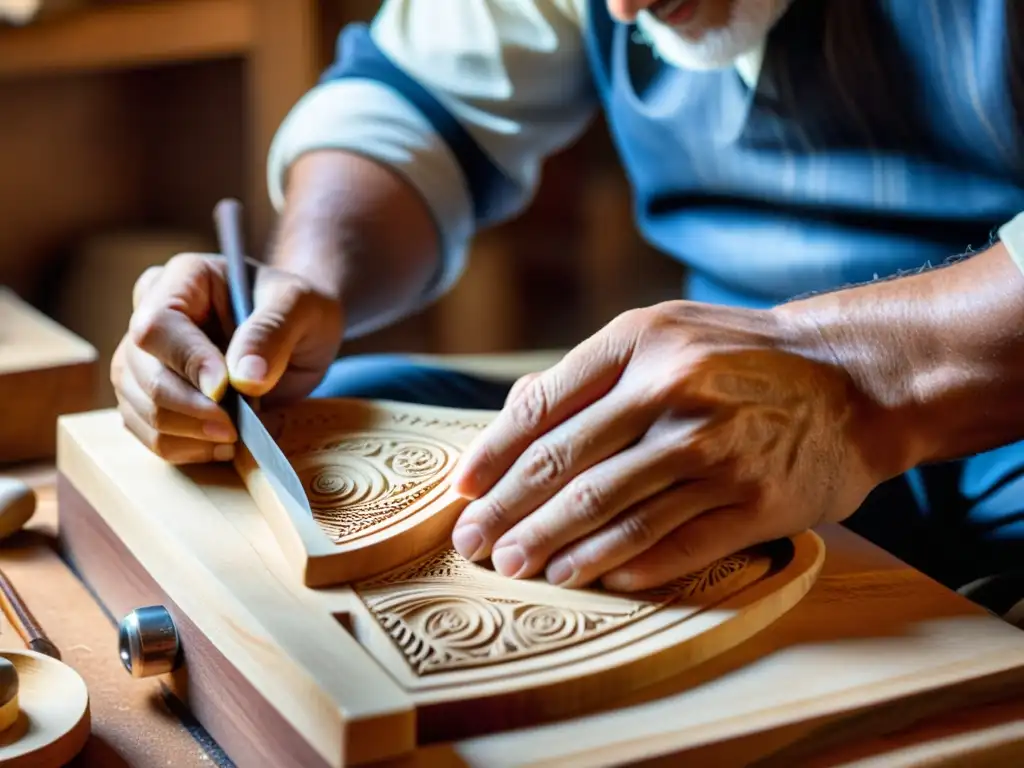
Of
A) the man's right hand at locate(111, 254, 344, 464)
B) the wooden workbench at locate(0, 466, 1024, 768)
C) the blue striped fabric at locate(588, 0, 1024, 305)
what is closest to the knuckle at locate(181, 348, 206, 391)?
the man's right hand at locate(111, 254, 344, 464)

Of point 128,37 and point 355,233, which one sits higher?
point 128,37

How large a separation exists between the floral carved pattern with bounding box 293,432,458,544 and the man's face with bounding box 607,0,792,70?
44cm

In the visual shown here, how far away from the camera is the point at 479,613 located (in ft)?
2.65

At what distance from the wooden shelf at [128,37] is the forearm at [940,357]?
1.35 meters

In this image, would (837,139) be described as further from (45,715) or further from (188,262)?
(45,715)

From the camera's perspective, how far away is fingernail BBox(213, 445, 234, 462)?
40.2 inches

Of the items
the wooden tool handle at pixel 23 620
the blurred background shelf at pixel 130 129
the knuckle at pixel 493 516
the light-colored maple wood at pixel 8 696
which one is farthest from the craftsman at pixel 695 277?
the blurred background shelf at pixel 130 129

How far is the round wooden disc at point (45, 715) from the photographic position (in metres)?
0.76

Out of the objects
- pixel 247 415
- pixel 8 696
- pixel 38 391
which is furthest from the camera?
pixel 38 391

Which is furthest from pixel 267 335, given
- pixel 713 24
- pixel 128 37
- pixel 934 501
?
pixel 128 37

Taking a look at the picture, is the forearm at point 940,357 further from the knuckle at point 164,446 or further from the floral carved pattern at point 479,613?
the knuckle at point 164,446

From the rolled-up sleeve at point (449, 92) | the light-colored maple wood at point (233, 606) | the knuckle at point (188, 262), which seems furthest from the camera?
the rolled-up sleeve at point (449, 92)

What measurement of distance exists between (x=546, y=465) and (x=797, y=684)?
0.22 meters

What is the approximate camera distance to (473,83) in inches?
57.3
